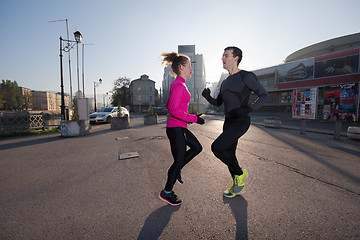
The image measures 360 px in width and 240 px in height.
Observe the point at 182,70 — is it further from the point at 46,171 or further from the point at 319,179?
the point at 46,171

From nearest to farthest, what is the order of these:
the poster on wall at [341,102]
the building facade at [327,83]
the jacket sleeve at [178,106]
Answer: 1. the jacket sleeve at [178,106]
2. the building facade at [327,83]
3. the poster on wall at [341,102]

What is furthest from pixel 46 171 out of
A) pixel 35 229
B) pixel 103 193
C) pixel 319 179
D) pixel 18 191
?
pixel 319 179

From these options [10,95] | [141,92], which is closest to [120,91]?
[141,92]

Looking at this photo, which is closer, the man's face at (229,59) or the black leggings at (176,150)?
the black leggings at (176,150)

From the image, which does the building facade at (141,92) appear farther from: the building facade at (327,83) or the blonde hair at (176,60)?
the blonde hair at (176,60)

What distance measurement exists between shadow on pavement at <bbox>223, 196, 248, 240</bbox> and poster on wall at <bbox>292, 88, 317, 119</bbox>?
14.1 metres

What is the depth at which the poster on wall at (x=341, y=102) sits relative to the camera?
45.8 ft

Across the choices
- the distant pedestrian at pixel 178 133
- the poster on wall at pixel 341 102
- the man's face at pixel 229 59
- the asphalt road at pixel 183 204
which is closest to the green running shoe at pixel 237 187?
the asphalt road at pixel 183 204

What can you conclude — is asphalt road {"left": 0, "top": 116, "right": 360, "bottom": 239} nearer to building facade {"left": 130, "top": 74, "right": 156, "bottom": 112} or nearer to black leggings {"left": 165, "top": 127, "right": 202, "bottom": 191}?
black leggings {"left": 165, "top": 127, "right": 202, "bottom": 191}

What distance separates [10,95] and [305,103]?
99.2 meters

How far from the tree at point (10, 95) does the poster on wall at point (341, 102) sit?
9902cm

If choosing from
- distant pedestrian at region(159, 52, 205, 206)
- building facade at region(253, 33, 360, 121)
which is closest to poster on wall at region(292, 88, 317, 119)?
building facade at region(253, 33, 360, 121)

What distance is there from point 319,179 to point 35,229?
4358 mm

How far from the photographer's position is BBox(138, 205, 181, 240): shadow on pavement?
166 centimetres
